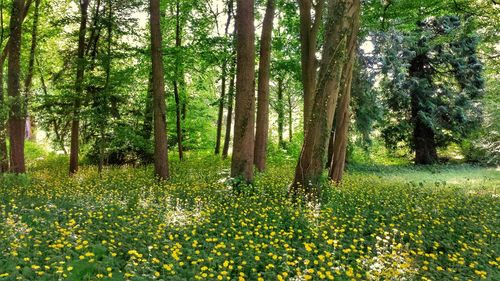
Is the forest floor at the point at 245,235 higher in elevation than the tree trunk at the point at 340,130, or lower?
lower

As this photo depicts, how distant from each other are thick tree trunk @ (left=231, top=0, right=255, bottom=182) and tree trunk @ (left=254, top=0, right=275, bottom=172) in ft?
10.6

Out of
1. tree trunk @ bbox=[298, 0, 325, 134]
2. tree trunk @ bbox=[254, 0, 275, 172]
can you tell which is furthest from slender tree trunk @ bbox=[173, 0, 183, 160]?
tree trunk @ bbox=[298, 0, 325, 134]

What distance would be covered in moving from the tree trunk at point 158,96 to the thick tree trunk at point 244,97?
307 cm

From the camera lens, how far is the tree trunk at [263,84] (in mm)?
12672

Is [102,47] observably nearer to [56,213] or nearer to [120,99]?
[120,99]

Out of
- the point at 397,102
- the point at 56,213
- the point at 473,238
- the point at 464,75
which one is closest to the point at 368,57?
the point at 397,102

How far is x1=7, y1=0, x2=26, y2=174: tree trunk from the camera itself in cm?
1292

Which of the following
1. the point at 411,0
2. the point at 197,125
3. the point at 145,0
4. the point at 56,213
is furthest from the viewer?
the point at 197,125

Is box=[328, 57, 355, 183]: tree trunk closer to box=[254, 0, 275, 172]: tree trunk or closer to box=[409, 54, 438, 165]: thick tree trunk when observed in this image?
box=[254, 0, 275, 172]: tree trunk

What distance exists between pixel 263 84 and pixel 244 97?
14.0 ft

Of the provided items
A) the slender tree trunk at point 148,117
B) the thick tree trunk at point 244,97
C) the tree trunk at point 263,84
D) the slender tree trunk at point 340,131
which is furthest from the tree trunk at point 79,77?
the slender tree trunk at point 340,131

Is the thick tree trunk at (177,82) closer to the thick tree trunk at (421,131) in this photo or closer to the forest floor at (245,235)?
the forest floor at (245,235)

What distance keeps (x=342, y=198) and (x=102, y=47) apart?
40.6 ft

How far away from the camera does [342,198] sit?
843 cm
